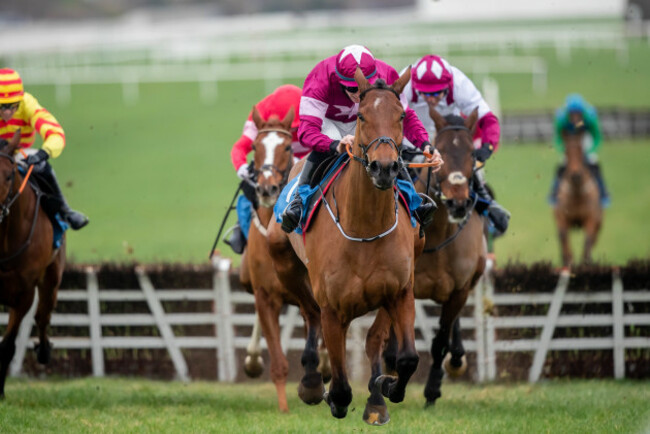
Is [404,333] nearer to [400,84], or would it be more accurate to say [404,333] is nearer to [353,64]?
[400,84]

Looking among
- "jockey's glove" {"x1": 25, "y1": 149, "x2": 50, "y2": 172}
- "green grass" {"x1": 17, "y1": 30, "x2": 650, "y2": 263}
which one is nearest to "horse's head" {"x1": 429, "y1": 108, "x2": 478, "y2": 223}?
"jockey's glove" {"x1": 25, "y1": 149, "x2": 50, "y2": 172}

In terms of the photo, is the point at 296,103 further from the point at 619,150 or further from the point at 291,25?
the point at 291,25

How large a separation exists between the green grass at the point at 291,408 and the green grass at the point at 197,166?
7553 mm

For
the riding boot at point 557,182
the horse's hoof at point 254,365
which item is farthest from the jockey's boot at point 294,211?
the riding boot at point 557,182

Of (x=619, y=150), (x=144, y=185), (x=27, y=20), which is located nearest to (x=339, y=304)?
(x=144, y=185)

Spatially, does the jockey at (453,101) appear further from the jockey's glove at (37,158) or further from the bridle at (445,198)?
the jockey's glove at (37,158)

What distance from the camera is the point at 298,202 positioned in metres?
6.84

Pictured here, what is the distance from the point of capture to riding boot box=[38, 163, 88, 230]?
912cm

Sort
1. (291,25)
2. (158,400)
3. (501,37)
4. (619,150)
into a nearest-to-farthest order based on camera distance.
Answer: (158,400) < (619,150) < (501,37) < (291,25)

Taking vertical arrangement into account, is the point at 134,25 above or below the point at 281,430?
above

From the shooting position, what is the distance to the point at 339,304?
6430 millimetres

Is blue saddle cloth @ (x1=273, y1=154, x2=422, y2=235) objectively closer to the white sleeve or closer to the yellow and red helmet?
the white sleeve

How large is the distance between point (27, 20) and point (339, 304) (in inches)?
1821

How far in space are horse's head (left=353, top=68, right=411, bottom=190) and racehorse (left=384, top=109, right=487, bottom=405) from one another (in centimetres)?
186
